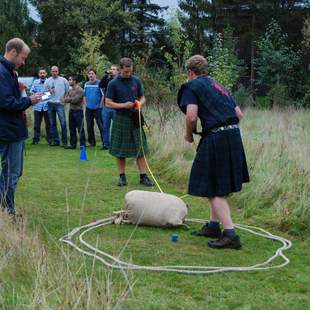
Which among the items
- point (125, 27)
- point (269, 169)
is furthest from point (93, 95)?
point (125, 27)

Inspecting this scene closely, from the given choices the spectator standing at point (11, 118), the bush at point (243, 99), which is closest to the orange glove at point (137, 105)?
the spectator standing at point (11, 118)

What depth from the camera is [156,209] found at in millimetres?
5848

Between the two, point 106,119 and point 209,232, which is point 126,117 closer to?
point 209,232

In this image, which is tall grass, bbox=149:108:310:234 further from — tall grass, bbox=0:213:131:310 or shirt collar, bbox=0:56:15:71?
shirt collar, bbox=0:56:15:71

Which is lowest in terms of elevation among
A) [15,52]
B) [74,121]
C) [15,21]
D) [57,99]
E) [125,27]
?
[74,121]

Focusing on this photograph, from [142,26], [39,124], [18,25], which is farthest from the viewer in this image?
[142,26]

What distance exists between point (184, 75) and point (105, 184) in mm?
6677

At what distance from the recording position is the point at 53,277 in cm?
329

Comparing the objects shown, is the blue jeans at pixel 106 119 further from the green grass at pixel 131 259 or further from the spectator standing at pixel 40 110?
the green grass at pixel 131 259

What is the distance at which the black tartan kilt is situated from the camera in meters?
5.14

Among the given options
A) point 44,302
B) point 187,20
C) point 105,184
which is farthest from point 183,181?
point 187,20

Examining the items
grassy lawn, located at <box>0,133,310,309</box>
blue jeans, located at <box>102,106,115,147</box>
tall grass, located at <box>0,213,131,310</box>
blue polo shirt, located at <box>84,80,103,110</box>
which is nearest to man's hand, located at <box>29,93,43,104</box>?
grassy lawn, located at <box>0,133,310,309</box>

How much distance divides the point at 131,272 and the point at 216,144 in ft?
5.44

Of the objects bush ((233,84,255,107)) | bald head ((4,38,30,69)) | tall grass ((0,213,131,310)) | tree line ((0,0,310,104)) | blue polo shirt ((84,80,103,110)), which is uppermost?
tree line ((0,0,310,104))
